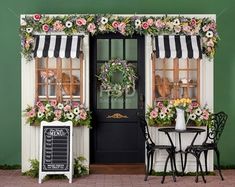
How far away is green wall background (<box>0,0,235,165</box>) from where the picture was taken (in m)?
9.55

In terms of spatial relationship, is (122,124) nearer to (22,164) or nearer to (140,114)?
(140,114)

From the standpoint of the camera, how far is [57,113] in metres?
8.70

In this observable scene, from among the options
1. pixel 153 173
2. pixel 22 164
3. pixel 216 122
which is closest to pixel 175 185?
pixel 153 173

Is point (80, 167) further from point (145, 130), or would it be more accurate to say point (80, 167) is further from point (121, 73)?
point (121, 73)

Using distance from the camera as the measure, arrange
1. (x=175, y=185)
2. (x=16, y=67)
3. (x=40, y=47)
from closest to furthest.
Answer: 1. (x=175, y=185)
2. (x=40, y=47)
3. (x=16, y=67)

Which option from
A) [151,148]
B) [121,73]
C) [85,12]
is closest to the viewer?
[151,148]

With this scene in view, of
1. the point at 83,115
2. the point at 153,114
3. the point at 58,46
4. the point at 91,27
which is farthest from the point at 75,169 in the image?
the point at 91,27

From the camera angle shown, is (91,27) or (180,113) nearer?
(180,113)

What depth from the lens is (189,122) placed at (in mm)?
8867

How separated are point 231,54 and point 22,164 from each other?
13.3ft

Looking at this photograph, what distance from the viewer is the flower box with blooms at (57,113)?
870 centimetres

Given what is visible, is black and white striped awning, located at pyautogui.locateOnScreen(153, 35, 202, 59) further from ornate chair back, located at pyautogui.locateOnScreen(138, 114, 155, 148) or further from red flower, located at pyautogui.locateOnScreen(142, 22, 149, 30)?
ornate chair back, located at pyautogui.locateOnScreen(138, 114, 155, 148)

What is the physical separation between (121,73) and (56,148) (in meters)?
1.66

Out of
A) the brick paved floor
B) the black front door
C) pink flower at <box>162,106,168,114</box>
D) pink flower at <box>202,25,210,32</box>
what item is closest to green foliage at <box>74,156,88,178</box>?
the brick paved floor
